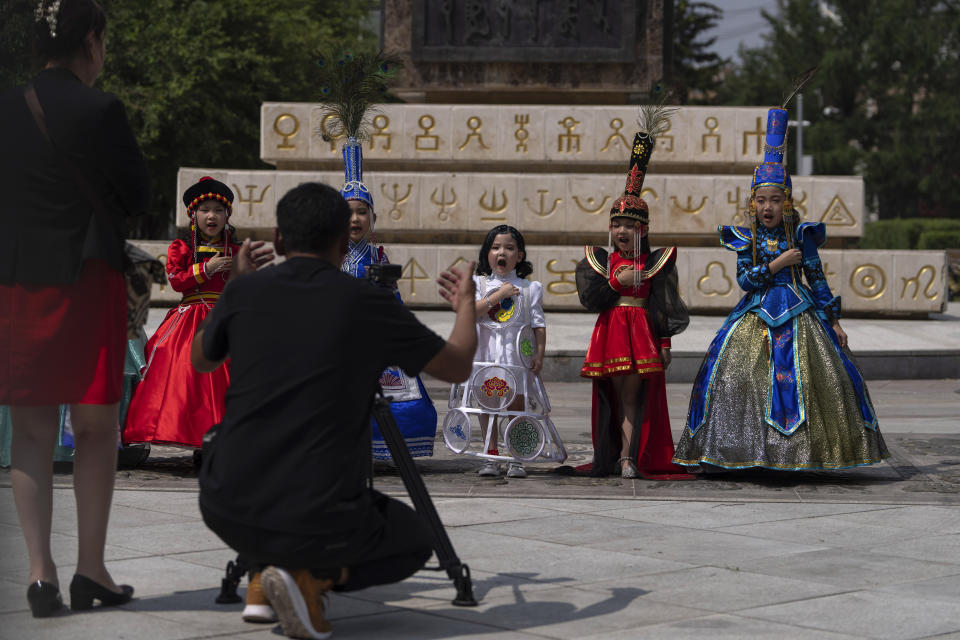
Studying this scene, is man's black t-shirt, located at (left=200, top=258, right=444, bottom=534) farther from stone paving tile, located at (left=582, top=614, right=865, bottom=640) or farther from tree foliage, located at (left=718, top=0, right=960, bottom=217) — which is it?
tree foliage, located at (left=718, top=0, right=960, bottom=217)

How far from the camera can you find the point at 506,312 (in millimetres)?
8969

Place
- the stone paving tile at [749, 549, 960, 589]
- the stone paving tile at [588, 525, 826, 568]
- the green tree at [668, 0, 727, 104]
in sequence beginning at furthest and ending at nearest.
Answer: the green tree at [668, 0, 727, 104], the stone paving tile at [588, 525, 826, 568], the stone paving tile at [749, 549, 960, 589]

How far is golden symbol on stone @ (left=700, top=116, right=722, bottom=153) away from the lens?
803 inches

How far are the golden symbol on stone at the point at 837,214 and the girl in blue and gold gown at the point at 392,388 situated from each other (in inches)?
480

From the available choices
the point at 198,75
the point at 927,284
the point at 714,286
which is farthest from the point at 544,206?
the point at 198,75

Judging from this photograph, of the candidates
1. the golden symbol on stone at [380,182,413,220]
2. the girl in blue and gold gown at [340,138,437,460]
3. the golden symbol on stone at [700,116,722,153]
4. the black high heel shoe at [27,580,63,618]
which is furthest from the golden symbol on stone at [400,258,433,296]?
the black high heel shoe at [27,580,63,618]

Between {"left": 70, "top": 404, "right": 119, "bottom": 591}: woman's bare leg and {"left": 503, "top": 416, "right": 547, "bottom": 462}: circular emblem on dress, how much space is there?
12.8ft

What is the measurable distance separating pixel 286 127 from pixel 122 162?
620 inches

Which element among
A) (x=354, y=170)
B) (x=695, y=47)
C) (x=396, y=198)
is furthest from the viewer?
(x=695, y=47)

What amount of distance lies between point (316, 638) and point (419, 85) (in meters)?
16.7

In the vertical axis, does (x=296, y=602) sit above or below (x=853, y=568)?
above

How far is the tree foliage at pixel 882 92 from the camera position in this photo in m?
66.4

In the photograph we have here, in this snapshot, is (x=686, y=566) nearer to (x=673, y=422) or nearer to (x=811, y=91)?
(x=673, y=422)

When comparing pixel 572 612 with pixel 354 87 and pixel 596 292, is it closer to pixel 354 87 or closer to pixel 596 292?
pixel 596 292
